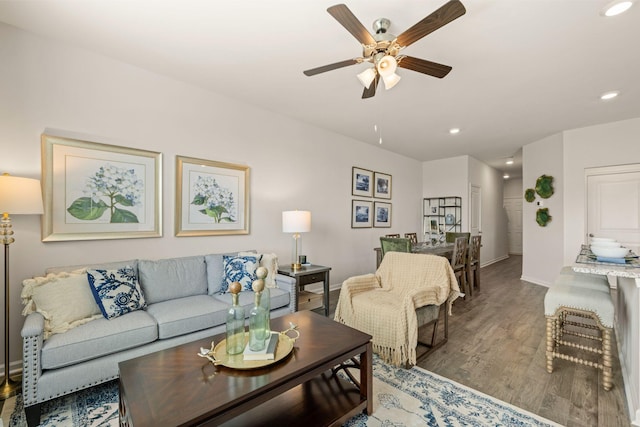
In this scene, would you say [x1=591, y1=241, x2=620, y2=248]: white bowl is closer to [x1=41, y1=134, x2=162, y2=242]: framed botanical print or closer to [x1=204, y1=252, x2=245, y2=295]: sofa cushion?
[x1=204, y1=252, x2=245, y2=295]: sofa cushion

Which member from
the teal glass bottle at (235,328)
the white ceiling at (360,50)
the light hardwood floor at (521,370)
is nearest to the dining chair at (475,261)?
the light hardwood floor at (521,370)

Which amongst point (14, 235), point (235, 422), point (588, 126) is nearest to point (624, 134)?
point (588, 126)

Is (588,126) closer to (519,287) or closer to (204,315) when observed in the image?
(519,287)

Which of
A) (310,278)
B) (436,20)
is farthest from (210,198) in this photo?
(436,20)

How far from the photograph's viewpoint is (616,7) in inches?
75.2

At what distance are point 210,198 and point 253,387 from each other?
7.86 feet

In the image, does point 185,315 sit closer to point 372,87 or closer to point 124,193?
point 124,193

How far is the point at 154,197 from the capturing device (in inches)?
111

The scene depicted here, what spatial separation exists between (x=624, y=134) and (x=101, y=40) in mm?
6678

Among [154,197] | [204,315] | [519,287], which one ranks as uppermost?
[154,197]

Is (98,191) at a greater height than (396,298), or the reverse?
(98,191)

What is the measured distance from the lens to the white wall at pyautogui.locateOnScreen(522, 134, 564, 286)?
16.0 feet

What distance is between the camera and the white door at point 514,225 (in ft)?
30.2

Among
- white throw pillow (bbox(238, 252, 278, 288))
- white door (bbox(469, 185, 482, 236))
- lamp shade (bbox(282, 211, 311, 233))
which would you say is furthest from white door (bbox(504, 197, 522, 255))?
white throw pillow (bbox(238, 252, 278, 288))
